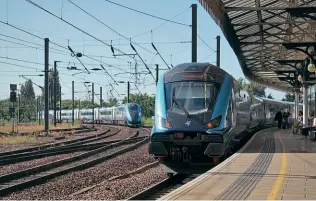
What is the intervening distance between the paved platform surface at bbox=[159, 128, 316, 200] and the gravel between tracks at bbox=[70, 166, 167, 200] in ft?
7.06

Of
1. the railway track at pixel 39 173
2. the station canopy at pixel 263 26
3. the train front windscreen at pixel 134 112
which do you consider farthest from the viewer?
the train front windscreen at pixel 134 112

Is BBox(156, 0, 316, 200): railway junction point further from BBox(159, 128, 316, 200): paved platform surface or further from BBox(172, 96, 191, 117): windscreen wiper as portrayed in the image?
BBox(172, 96, 191, 117): windscreen wiper

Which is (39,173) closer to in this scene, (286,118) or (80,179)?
(80,179)

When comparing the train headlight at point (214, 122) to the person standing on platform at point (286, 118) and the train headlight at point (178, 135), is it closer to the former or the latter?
the train headlight at point (178, 135)

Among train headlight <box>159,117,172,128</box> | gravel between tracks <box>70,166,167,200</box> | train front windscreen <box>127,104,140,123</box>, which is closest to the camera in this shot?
gravel between tracks <box>70,166,167,200</box>

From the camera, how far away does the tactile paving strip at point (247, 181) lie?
317 inches

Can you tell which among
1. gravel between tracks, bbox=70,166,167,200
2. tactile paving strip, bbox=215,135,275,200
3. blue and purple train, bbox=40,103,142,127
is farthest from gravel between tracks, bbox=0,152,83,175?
blue and purple train, bbox=40,103,142,127

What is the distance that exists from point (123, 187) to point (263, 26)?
16495mm

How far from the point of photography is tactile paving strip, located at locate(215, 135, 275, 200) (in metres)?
8.06

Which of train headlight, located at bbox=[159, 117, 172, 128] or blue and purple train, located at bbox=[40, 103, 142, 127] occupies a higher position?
train headlight, located at bbox=[159, 117, 172, 128]

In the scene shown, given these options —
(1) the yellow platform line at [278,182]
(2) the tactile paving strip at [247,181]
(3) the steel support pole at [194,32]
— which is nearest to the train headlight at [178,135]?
(2) the tactile paving strip at [247,181]

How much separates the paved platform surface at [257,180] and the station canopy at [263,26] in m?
6.66

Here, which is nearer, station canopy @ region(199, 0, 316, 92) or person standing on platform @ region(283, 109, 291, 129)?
station canopy @ region(199, 0, 316, 92)

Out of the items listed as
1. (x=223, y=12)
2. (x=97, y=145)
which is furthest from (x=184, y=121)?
(x=97, y=145)
